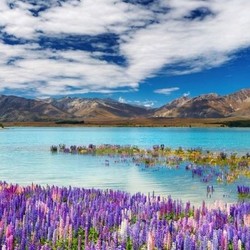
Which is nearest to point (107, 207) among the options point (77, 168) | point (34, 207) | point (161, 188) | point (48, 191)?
point (34, 207)

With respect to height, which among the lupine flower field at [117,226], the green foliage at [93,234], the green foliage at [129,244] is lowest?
the green foliage at [129,244]

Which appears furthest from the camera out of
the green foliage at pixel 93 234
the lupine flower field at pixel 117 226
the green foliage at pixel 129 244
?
the green foliage at pixel 93 234

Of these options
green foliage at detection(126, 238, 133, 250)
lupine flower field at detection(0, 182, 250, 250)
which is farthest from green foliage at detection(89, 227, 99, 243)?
green foliage at detection(126, 238, 133, 250)

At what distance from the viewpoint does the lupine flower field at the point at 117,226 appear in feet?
33.8

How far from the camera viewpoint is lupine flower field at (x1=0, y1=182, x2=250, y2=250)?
1030 centimetres

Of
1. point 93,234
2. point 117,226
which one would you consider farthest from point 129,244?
point 117,226

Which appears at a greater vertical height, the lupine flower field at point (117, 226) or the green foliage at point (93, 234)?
the lupine flower field at point (117, 226)

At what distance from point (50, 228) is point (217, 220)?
17.4 feet

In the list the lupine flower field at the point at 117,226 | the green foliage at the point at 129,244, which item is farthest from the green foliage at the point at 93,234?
the green foliage at the point at 129,244

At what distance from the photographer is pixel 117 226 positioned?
1318cm

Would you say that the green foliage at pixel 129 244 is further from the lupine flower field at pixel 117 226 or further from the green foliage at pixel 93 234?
the green foliage at pixel 93 234

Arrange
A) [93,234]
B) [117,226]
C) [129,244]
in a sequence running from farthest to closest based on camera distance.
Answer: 1. [117,226]
2. [93,234]
3. [129,244]

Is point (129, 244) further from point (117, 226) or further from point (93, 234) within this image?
point (117, 226)

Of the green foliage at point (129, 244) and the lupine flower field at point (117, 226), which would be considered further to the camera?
the green foliage at point (129, 244)
